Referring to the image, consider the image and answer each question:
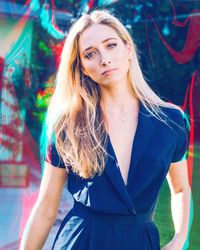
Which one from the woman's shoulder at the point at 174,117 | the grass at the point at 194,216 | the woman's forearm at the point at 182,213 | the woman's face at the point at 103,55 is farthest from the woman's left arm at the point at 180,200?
the grass at the point at 194,216

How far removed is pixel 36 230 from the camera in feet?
5.42

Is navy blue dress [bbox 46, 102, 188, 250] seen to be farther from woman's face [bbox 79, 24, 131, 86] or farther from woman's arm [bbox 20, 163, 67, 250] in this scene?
woman's face [bbox 79, 24, 131, 86]

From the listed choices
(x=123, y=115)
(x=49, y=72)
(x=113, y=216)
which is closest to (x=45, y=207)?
(x=113, y=216)

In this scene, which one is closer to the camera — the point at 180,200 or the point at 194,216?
the point at 180,200

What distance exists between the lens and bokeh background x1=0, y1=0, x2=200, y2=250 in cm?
257

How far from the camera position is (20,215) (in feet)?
8.76

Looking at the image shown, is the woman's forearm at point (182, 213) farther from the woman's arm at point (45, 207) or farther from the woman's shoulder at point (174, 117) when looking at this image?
the woman's arm at point (45, 207)

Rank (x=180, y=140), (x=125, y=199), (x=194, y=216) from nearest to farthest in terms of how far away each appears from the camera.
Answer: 1. (x=125, y=199)
2. (x=180, y=140)
3. (x=194, y=216)

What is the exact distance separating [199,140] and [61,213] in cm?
82

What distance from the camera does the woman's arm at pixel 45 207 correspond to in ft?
5.38

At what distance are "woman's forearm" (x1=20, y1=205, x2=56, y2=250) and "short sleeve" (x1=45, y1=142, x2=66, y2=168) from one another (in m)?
0.17

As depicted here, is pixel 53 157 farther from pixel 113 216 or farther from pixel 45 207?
pixel 113 216

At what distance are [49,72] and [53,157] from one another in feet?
3.63

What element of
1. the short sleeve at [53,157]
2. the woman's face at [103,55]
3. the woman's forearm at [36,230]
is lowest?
the woman's forearm at [36,230]
